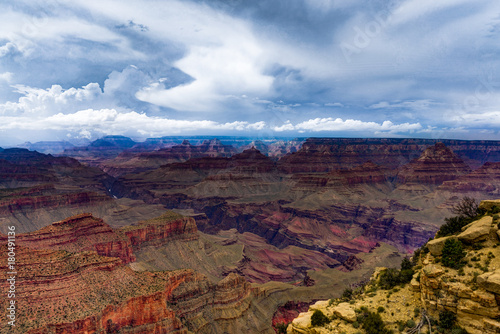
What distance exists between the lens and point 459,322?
14945mm

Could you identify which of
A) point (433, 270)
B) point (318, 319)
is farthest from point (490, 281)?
point (318, 319)

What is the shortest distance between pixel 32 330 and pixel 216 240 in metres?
66.4

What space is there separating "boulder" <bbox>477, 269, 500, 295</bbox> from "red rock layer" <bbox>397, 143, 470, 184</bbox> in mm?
176140

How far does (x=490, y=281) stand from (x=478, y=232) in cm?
454

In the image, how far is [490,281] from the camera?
45.0 ft

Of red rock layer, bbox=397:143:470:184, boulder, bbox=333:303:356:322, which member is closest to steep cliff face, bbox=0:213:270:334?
boulder, bbox=333:303:356:322

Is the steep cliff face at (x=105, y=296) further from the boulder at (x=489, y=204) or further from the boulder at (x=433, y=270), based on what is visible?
the boulder at (x=489, y=204)

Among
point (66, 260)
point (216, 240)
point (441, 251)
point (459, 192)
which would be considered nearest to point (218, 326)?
point (66, 260)

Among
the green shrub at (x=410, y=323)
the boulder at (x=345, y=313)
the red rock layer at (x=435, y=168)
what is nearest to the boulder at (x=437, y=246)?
the green shrub at (x=410, y=323)

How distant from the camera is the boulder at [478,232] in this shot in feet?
56.4

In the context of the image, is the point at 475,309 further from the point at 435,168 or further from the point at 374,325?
the point at 435,168

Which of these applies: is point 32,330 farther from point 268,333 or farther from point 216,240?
point 216,240

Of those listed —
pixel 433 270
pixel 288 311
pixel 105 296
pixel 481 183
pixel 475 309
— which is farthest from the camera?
pixel 481 183

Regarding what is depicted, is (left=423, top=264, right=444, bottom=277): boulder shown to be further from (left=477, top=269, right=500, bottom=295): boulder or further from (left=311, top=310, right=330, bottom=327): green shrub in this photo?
(left=311, top=310, right=330, bottom=327): green shrub
